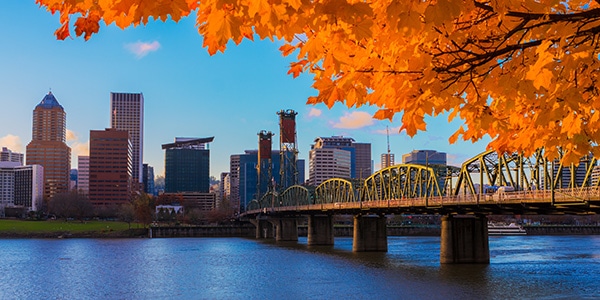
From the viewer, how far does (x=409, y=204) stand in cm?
9112

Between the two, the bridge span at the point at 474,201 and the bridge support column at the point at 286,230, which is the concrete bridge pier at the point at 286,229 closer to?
the bridge support column at the point at 286,230

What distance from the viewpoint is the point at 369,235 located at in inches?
4392

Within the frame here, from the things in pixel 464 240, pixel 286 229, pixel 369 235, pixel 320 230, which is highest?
pixel 464 240

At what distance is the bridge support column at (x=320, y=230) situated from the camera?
139 meters

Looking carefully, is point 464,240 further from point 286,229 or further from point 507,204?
point 286,229

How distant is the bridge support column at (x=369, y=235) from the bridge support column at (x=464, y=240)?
92.2ft

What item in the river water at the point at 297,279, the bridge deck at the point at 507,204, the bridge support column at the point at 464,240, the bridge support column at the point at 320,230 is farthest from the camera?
the bridge support column at the point at 320,230

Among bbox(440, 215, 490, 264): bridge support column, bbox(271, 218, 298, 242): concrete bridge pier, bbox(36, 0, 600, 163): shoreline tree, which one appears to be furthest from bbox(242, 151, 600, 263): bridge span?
bbox(271, 218, 298, 242): concrete bridge pier

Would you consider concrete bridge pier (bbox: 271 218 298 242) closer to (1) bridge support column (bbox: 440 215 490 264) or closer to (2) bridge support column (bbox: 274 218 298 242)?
(2) bridge support column (bbox: 274 218 298 242)

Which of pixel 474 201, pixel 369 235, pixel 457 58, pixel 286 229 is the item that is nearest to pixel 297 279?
pixel 474 201

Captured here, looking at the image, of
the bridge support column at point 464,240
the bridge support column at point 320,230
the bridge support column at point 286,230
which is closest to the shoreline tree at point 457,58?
the bridge support column at point 464,240

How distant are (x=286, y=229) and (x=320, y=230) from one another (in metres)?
35.7

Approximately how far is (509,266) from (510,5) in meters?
73.3

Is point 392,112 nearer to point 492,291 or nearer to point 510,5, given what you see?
point 510,5
